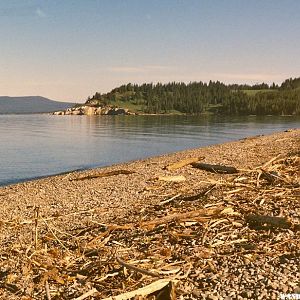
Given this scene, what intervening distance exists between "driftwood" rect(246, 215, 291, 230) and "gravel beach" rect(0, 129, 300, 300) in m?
0.03

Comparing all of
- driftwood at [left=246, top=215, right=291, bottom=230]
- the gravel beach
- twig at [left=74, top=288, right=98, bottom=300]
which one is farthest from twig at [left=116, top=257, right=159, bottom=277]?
driftwood at [left=246, top=215, right=291, bottom=230]

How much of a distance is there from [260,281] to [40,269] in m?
4.38

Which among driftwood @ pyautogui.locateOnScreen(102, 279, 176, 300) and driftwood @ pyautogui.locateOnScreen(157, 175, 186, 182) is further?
driftwood @ pyautogui.locateOnScreen(157, 175, 186, 182)

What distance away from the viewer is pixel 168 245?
8.34m

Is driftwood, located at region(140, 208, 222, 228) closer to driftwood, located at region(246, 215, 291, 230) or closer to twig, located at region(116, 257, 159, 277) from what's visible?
driftwood, located at region(246, 215, 291, 230)

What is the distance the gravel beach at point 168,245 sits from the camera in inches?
254

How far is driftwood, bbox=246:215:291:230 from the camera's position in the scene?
8748mm

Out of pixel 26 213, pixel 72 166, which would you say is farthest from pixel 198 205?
pixel 72 166

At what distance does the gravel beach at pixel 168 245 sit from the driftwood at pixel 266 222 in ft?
0.09

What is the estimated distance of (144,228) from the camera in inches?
385

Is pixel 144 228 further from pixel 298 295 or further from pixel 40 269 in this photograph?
pixel 298 295

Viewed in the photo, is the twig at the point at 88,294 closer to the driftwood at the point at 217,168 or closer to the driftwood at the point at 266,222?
the driftwood at the point at 266,222

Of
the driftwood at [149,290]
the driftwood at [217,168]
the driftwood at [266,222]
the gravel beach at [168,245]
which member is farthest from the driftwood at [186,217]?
the driftwood at [217,168]

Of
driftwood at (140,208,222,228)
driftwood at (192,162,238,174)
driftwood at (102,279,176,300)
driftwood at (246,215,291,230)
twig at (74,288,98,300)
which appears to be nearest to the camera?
driftwood at (102,279,176,300)
